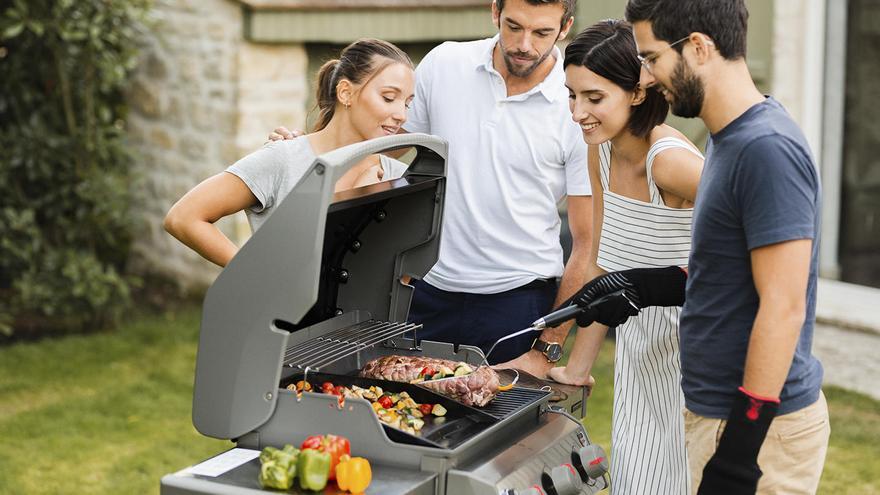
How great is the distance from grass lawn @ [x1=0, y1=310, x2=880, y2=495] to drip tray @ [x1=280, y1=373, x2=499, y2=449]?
2464 mm

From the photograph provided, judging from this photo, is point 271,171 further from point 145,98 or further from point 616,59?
point 145,98

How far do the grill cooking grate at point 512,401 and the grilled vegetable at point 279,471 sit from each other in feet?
1.59

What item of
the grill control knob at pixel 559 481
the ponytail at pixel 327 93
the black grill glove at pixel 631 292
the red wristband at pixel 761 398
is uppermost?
the ponytail at pixel 327 93

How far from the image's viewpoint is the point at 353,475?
85.4 inches

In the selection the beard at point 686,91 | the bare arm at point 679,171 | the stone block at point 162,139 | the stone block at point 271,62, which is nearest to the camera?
the beard at point 686,91

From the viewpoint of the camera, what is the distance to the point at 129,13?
6.34 metres

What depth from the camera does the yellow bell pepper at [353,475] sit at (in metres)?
2.17

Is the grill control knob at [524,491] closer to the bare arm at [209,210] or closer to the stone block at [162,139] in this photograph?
the bare arm at [209,210]

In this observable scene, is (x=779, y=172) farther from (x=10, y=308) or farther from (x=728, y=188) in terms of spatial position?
(x=10, y=308)

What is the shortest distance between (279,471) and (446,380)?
0.51 metres

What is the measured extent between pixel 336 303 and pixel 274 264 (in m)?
0.62

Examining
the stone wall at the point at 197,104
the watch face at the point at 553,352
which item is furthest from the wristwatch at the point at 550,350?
the stone wall at the point at 197,104

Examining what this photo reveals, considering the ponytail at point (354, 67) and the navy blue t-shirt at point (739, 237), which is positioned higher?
the ponytail at point (354, 67)

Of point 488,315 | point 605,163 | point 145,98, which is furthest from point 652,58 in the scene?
point 145,98
